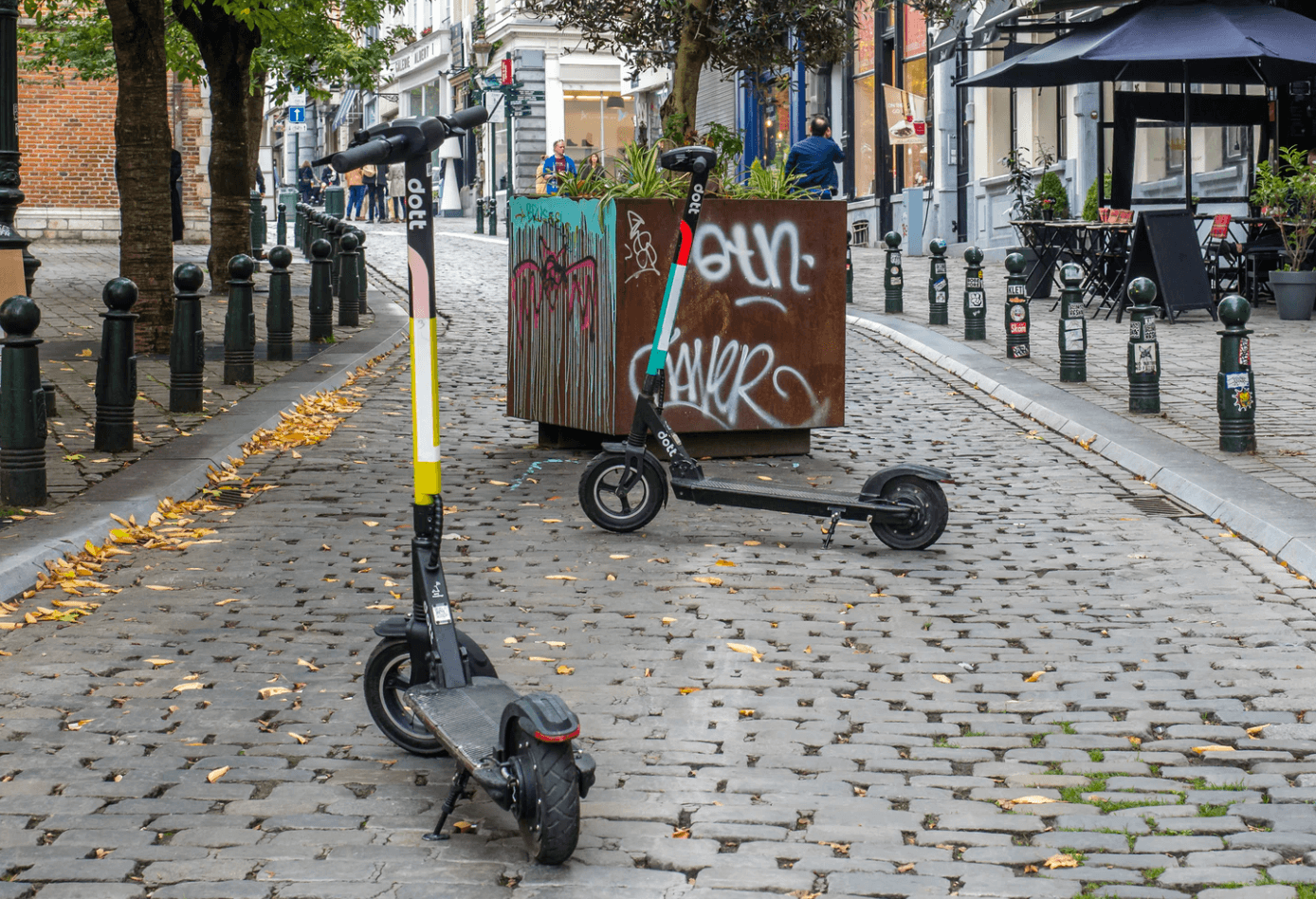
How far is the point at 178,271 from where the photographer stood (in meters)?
9.84

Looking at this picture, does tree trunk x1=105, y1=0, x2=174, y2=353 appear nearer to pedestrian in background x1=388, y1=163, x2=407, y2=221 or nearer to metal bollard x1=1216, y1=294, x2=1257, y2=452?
metal bollard x1=1216, y1=294, x2=1257, y2=452

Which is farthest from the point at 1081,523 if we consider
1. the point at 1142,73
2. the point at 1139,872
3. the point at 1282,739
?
the point at 1142,73

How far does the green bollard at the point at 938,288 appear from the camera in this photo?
15539 mm

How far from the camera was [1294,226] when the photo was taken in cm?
1533

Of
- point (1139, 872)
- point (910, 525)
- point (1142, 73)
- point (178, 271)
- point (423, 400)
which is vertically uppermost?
point (1142, 73)

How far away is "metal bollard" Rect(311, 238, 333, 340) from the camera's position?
45.9 feet

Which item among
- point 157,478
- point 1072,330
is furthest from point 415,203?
point 1072,330

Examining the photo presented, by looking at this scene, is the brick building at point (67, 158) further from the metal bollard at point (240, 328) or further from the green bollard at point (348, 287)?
the metal bollard at point (240, 328)

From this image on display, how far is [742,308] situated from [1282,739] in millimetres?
4924

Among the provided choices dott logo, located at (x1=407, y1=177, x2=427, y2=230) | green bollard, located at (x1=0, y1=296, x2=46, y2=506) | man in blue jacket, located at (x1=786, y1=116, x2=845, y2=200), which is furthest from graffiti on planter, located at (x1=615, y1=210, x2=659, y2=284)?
man in blue jacket, located at (x1=786, y1=116, x2=845, y2=200)

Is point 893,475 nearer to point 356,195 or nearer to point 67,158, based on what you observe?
point 67,158

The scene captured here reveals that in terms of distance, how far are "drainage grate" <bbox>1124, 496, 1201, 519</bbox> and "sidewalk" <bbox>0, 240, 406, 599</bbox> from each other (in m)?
4.66

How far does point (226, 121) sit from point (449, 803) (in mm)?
15445

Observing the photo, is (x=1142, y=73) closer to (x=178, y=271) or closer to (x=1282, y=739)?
(x=178, y=271)
